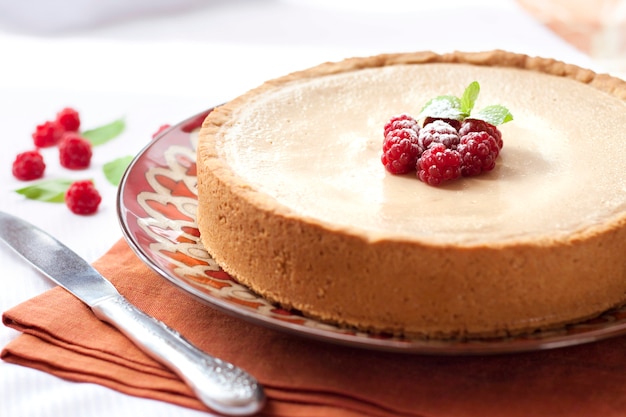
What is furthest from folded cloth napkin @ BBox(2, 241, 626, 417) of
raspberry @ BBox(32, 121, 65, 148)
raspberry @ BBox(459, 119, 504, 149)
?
raspberry @ BBox(32, 121, 65, 148)

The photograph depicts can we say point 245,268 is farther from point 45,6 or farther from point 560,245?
point 45,6

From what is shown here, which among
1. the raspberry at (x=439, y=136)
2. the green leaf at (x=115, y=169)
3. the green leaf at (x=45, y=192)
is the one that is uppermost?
the raspberry at (x=439, y=136)

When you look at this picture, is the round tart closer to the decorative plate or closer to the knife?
the decorative plate

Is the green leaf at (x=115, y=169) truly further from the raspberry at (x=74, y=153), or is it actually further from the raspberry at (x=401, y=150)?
the raspberry at (x=401, y=150)

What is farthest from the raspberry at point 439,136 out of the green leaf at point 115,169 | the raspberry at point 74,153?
the raspberry at point 74,153

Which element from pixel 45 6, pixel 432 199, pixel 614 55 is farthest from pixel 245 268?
pixel 614 55
